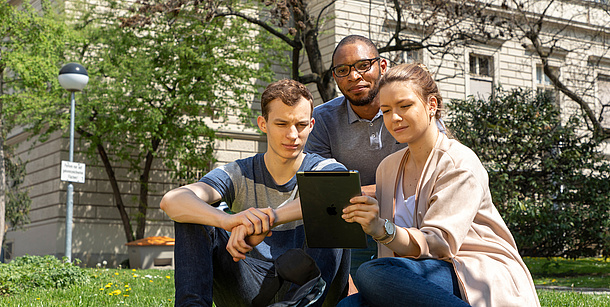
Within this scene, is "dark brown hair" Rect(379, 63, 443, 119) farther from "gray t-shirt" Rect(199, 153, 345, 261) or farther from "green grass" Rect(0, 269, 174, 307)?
"green grass" Rect(0, 269, 174, 307)

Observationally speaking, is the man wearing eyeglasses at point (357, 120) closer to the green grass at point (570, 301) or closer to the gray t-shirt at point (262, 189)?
the gray t-shirt at point (262, 189)

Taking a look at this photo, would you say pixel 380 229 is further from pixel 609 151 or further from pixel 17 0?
pixel 609 151

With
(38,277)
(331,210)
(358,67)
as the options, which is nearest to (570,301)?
(358,67)

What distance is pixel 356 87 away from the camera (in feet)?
14.5

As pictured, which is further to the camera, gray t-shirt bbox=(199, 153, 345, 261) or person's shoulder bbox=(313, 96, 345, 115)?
person's shoulder bbox=(313, 96, 345, 115)

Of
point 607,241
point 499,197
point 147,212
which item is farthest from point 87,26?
point 607,241

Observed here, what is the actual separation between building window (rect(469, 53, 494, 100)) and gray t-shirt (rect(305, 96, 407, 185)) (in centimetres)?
1895

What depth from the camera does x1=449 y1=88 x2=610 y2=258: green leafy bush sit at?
12.4 metres

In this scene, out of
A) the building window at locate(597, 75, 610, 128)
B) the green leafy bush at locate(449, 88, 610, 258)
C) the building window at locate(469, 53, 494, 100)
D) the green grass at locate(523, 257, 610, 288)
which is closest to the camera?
the green grass at locate(523, 257, 610, 288)

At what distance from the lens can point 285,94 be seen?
11.1ft

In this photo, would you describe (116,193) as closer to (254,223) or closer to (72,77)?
(72,77)

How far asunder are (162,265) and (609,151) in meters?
17.5

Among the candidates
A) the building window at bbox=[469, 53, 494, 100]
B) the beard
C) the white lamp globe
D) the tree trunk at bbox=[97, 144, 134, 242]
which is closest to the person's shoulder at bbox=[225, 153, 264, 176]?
the beard

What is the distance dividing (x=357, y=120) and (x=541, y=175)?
9790 millimetres
